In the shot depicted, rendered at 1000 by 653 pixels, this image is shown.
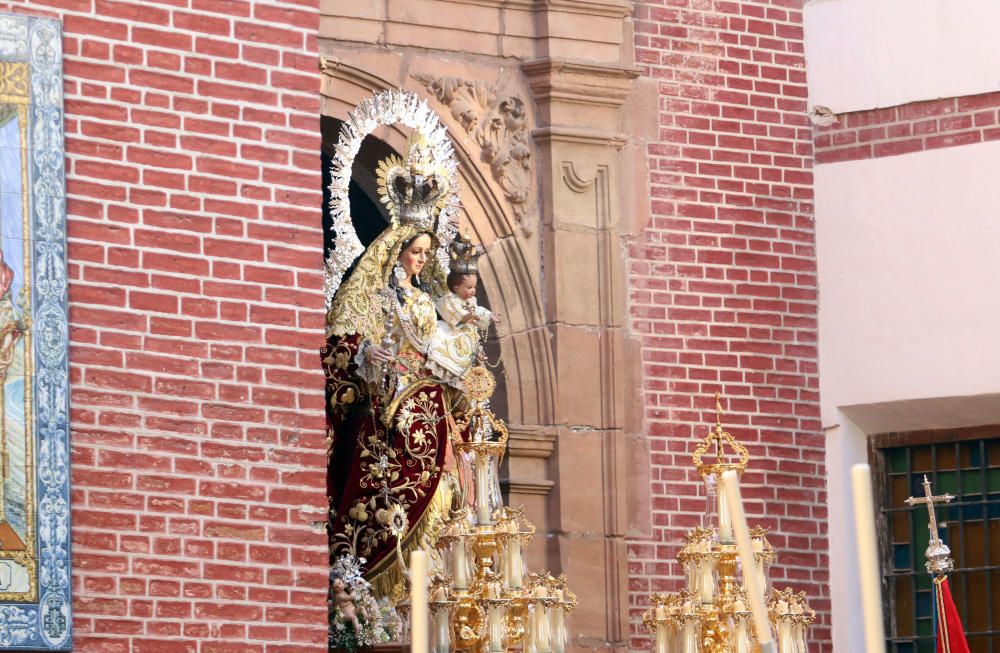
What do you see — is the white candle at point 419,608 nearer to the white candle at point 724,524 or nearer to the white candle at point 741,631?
the white candle at point 741,631

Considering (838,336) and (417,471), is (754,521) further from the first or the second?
(417,471)

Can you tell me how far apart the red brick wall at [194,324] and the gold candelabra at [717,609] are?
191 cm

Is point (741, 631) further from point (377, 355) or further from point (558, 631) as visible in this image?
point (377, 355)

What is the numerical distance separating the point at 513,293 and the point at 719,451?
3.84 ft

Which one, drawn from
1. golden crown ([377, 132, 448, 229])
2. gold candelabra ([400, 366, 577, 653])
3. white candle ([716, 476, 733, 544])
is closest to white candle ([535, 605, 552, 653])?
gold candelabra ([400, 366, 577, 653])

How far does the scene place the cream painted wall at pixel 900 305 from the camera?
427 inches

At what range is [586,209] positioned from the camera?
1071 centimetres

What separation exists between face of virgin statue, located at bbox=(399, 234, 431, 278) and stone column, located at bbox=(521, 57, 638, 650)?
→ 130 centimetres

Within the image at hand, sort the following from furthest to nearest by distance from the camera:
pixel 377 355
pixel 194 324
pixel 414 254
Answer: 1. pixel 414 254
2. pixel 377 355
3. pixel 194 324

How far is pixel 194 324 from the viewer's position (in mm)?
7691

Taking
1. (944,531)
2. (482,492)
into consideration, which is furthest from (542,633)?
(944,531)

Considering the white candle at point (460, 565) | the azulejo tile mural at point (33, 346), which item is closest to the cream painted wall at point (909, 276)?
the white candle at point (460, 565)

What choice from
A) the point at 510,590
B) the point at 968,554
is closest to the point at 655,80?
the point at 968,554

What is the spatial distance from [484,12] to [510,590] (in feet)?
10.6
